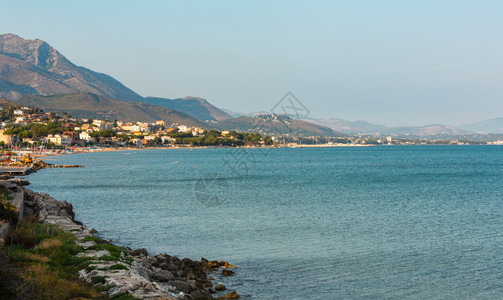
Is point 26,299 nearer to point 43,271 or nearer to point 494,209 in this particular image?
point 43,271

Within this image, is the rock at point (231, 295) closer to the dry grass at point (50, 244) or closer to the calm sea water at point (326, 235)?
the calm sea water at point (326, 235)

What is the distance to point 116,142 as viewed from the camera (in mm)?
189375

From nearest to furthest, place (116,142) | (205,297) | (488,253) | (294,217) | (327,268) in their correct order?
(205,297), (327,268), (488,253), (294,217), (116,142)

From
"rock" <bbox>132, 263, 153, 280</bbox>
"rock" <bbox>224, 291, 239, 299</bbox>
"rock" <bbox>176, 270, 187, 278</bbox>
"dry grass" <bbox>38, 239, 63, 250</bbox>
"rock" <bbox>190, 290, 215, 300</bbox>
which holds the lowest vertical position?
"rock" <bbox>224, 291, 239, 299</bbox>

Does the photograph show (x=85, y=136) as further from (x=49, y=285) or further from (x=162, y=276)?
Answer: (x=49, y=285)

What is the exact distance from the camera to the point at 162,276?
1419 cm

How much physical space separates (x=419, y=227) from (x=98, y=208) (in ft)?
67.4

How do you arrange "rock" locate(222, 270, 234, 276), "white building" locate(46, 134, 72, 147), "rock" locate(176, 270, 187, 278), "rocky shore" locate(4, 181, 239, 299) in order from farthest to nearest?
"white building" locate(46, 134, 72, 147) → "rock" locate(222, 270, 234, 276) → "rock" locate(176, 270, 187, 278) → "rocky shore" locate(4, 181, 239, 299)

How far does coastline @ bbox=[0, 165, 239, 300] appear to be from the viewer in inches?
434

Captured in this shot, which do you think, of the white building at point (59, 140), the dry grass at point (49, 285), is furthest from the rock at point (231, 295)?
the white building at point (59, 140)

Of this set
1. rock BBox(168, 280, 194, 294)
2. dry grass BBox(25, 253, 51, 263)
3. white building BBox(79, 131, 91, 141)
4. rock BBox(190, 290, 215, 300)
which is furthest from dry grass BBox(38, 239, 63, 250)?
white building BBox(79, 131, 91, 141)

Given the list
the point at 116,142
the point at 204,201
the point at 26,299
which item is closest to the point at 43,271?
the point at 26,299

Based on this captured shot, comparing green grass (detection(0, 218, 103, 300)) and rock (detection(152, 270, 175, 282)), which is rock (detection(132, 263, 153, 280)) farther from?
green grass (detection(0, 218, 103, 300))

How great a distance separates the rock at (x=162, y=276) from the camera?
14.1m
